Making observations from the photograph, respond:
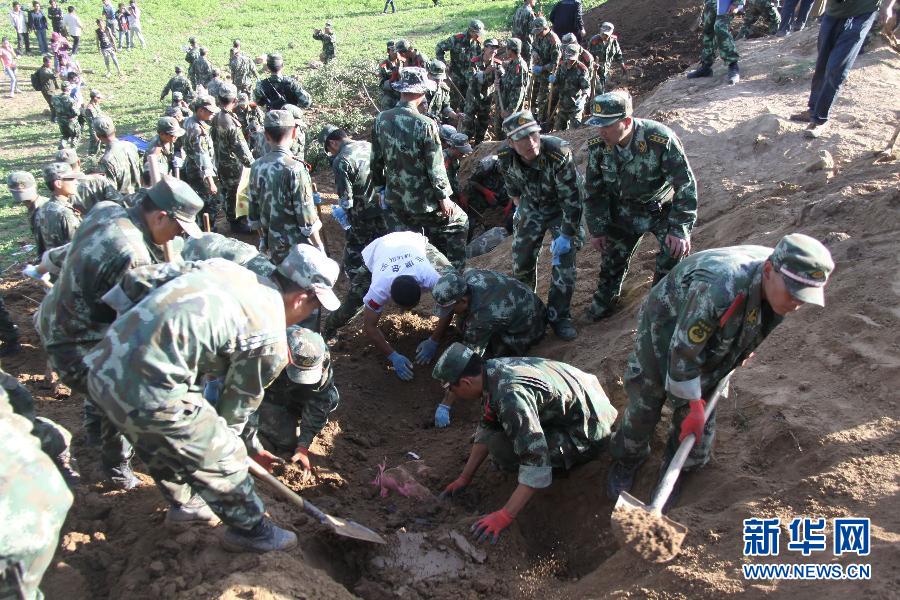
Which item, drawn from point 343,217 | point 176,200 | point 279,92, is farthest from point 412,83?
point 279,92

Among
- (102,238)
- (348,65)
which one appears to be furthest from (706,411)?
(348,65)

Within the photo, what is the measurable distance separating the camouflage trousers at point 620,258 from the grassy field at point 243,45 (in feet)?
26.0

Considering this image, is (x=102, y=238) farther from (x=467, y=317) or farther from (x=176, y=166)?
(x=176, y=166)

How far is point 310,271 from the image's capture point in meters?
3.24

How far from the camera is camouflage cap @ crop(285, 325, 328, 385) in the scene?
400 centimetres

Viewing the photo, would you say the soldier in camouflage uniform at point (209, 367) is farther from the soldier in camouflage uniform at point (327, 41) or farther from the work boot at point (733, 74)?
the soldier in camouflage uniform at point (327, 41)

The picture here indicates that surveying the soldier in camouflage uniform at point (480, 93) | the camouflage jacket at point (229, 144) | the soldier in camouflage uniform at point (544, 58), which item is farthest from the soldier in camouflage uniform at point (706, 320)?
the soldier in camouflage uniform at point (544, 58)

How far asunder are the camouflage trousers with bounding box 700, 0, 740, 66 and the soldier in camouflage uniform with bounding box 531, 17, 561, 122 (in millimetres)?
2545

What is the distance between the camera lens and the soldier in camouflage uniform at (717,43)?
9500 mm

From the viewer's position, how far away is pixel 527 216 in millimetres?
5852

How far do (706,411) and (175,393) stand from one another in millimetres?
2708

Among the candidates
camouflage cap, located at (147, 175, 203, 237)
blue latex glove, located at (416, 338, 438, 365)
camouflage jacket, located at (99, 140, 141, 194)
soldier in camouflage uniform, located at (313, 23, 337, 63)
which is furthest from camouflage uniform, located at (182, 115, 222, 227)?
soldier in camouflage uniform, located at (313, 23, 337, 63)

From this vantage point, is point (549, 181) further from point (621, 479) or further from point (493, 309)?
point (621, 479)

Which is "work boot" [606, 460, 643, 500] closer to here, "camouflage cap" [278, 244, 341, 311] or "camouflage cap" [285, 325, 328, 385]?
"camouflage cap" [285, 325, 328, 385]
